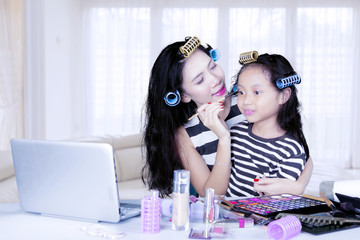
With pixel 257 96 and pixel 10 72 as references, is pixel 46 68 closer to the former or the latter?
pixel 10 72

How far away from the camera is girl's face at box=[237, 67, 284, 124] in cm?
153

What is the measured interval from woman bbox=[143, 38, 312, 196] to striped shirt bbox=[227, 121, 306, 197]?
0.18ft

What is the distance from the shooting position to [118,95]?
20.0 feet

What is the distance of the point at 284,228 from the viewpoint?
1020 millimetres

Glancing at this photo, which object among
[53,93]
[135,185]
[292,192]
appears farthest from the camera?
[53,93]

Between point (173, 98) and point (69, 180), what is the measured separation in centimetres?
62

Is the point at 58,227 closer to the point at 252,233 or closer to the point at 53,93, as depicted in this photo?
the point at 252,233

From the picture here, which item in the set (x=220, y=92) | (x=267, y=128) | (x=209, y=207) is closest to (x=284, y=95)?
(x=267, y=128)

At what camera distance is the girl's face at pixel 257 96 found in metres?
1.53

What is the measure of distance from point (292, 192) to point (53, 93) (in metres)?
4.31

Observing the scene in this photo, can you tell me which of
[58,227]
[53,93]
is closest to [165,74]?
[58,227]

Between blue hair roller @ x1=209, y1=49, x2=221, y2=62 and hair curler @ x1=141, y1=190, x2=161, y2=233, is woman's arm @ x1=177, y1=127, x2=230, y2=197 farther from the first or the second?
hair curler @ x1=141, y1=190, x2=161, y2=233

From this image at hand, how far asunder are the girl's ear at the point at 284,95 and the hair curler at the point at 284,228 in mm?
600

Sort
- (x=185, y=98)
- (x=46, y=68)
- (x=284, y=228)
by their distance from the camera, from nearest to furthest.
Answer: (x=284, y=228)
(x=185, y=98)
(x=46, y=68)
